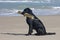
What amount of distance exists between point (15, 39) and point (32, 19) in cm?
87

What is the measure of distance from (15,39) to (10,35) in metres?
0.63

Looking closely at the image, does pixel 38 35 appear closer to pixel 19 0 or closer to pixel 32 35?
pixel 32 35

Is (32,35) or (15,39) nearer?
(15,39)

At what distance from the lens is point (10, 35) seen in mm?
8836

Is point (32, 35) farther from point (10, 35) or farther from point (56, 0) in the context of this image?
point (56, 0)

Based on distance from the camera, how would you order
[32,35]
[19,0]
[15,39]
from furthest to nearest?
[19,0]
[32,35]
[15,39]

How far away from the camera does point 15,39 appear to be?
8234 mm

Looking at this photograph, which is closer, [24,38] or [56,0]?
[24,38]

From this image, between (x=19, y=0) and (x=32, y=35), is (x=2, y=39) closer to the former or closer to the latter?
(x=32, y=35)

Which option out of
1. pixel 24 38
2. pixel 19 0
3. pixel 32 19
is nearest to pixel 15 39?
pixel 24 38

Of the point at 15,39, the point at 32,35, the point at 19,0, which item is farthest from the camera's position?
the point at 19,0

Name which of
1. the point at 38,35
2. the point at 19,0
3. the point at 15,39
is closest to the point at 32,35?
the point at 38,35

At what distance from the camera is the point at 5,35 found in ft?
29.0

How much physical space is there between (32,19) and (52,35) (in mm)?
748
